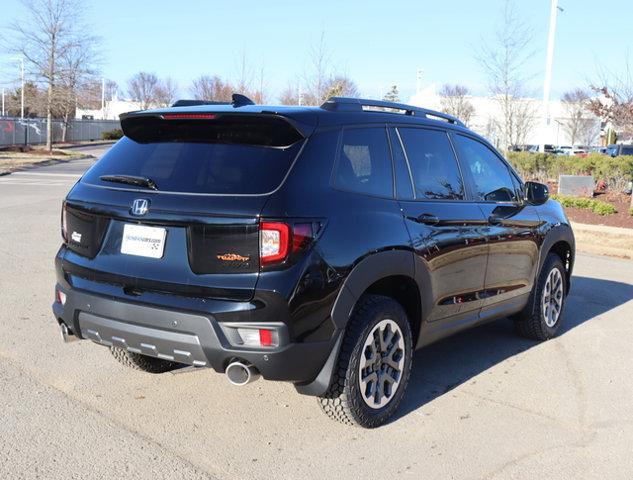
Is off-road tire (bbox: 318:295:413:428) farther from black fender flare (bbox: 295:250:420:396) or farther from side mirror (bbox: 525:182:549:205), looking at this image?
side mirror (bbox: 525:182:549:205)

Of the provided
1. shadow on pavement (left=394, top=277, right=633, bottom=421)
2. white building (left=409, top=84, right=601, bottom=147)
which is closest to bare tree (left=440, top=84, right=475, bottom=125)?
white building (left=409, top=84, right=601, bottom=147)

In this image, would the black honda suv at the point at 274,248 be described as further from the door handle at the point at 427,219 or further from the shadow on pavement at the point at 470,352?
the shadow on pavement at the point at 470,352

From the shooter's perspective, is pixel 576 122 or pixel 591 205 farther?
pixel 576 122

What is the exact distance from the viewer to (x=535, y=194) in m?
5.67

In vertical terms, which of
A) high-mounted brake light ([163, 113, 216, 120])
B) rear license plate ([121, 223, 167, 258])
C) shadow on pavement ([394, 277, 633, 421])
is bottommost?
shadow on pavement ([394, 277, 633, 421])

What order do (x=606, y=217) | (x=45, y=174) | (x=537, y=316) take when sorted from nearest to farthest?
(x=537, y=316), (x=606, y=217), (x=45, y=174)

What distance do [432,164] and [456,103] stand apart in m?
43.8

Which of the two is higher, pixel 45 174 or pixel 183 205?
pixel 183 205

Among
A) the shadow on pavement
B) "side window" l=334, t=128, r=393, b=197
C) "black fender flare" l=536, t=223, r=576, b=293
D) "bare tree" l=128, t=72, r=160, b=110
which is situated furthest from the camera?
"bare tree" l=128, t=72, r=160, b=110

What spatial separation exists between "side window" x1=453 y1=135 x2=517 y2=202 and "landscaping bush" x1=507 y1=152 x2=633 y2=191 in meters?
13.6

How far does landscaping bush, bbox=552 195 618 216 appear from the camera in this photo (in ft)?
47.7

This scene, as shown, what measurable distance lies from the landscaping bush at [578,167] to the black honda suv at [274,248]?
586 inches

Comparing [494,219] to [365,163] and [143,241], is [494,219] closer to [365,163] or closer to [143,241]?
[365,163]

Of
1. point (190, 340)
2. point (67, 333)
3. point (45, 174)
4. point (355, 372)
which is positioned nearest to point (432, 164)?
point (355, 372)
